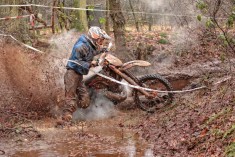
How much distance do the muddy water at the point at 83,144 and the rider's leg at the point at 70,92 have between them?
0.52m

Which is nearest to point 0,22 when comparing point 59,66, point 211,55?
point 59,66

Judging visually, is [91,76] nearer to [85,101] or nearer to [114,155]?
[85,101]

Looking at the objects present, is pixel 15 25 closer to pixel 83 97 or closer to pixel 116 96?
pixel 83 97

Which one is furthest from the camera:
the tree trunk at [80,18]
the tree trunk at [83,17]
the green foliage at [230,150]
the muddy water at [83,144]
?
the tree trunk at [83,17]

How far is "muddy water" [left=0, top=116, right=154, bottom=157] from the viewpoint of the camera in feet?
26.7

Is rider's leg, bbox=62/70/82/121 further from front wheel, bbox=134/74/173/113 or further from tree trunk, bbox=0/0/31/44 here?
tree trunk, bbox=0/0/31/44

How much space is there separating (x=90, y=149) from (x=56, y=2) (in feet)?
35.9

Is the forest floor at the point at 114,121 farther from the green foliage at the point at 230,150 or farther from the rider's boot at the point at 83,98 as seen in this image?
the rider's boot at the point at 83,98

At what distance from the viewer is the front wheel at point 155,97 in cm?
1129

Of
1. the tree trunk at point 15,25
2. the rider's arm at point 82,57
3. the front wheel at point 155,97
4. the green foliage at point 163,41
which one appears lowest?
the front wheel at point 155,97

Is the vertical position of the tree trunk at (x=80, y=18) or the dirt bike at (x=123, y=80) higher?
the tree trunk at (x=80, y=18)

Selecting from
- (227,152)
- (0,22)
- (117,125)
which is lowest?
(117,125)

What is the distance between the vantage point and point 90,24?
74.5 feet

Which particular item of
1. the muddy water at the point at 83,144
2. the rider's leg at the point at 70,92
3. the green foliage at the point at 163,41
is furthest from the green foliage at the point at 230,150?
the green foliage at the point at 163,41
